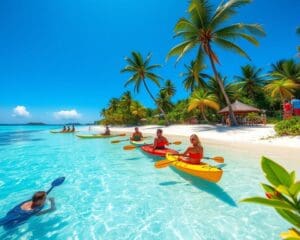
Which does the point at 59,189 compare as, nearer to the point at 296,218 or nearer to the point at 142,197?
the point at 142,197

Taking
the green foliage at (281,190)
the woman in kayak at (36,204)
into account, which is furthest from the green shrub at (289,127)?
the green foliage at (281,190)

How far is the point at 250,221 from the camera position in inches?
181

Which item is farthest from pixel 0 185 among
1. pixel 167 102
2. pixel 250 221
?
pixel 167 102

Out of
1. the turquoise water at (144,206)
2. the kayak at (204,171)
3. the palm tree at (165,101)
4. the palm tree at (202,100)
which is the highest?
the palm tree at (165,101)

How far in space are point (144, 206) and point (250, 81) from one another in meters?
34.7

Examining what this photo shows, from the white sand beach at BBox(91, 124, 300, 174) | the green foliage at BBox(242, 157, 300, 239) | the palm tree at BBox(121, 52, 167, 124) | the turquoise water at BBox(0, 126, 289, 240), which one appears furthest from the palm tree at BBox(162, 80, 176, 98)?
the green foliage at BBox(242, 157, 300, 239)

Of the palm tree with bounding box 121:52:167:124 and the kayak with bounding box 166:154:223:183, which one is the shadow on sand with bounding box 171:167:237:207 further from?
the palm tree with bounding box 121:52:167:124

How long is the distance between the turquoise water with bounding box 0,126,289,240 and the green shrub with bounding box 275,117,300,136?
594 cm

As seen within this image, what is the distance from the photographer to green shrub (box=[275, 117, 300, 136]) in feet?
44.3

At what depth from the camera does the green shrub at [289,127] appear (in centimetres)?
1350

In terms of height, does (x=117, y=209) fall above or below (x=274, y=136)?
below

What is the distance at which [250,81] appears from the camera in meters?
35.0

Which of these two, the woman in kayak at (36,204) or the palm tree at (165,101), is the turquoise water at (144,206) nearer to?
the woman in kayak at (36,204)

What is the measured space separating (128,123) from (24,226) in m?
43.5
